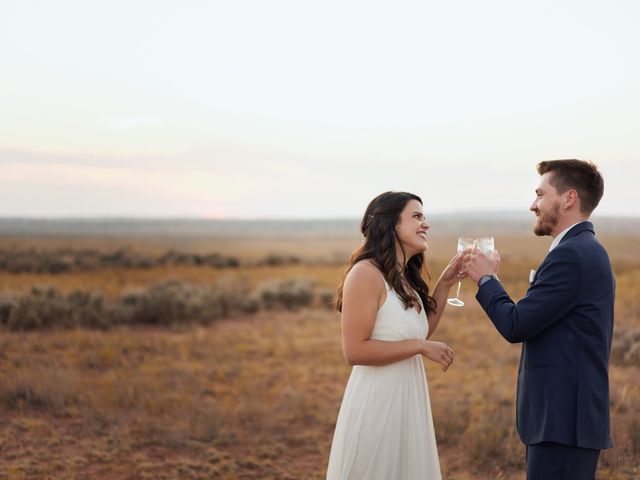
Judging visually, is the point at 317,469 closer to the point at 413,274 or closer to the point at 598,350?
the point at 413,274

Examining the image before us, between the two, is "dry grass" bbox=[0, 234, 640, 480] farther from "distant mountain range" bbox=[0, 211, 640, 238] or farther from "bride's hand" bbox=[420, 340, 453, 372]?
"distant mountain range" bbox=[0, 211, 640, 238]

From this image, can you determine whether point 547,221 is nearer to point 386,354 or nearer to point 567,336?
point 567,336

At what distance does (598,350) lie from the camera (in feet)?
9.91

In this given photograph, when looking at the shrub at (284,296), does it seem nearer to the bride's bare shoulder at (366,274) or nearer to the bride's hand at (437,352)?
the bride's bare shoulder at (366,274)

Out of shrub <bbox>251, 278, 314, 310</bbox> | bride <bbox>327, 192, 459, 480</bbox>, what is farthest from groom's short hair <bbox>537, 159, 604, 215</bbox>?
shrub <bbox>251, 278, 314, 310</bbox>

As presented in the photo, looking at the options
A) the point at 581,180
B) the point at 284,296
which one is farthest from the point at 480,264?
the point at 284,296

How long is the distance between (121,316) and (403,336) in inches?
549

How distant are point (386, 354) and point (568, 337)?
89 cm

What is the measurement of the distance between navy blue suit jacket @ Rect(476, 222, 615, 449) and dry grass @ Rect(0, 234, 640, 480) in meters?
3.70

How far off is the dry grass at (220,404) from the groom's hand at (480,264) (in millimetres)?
3800

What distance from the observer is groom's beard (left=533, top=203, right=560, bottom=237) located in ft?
10.3

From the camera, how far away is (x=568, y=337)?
9.87 feet

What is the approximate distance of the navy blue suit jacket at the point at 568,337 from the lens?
2.96 metres

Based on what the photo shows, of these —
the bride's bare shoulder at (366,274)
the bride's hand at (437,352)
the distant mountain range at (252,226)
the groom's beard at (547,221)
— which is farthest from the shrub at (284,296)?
the distant mountain range at (252,226)
